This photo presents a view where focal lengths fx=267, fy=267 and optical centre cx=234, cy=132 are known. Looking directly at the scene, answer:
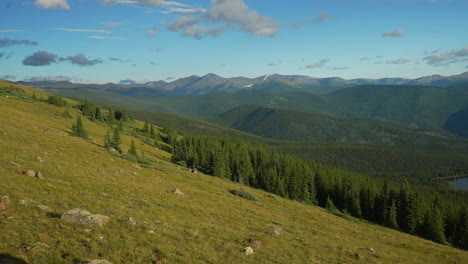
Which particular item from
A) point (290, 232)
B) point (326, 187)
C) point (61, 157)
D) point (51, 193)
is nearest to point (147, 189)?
point (51, 193)

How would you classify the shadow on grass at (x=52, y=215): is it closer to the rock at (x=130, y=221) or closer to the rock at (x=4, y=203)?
the rock at (x=4, y=203)

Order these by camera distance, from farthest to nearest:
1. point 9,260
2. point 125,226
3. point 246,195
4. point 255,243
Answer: point 246,195 → point 255,243 → point 125,226 → point 9,260

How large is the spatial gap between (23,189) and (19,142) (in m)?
23.5

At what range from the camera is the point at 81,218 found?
673 inches

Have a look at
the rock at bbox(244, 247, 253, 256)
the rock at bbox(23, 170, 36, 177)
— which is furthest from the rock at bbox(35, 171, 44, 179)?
the rock at bbox(244, 247, 253, 256)

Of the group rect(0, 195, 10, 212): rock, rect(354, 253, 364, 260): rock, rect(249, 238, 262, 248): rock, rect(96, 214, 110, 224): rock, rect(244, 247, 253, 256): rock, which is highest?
rect(0, 195, 10, 212): rock

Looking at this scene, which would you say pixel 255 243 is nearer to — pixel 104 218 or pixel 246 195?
pixel 104 218

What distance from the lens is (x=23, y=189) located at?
20.6m

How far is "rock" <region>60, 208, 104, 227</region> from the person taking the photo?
55.0 feet

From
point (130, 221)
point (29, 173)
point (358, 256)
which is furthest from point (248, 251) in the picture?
point (29, 173)

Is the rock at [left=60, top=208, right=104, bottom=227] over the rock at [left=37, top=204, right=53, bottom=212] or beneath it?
beneath

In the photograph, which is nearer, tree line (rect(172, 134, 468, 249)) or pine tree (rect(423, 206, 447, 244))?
pine tree (rect(423, 206, 447, 244))

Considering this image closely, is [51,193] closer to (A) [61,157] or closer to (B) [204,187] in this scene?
(A) [61,157]

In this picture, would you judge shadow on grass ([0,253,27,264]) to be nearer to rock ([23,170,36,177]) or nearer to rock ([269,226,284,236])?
rock ([23,170,36,177])
